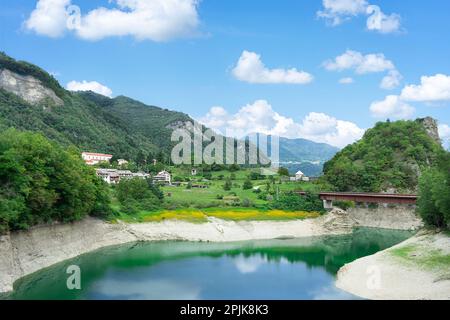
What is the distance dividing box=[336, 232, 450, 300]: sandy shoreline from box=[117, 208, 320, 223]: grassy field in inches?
884

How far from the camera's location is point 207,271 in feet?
125

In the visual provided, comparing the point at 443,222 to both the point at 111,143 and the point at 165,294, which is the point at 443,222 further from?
the point at 111,143

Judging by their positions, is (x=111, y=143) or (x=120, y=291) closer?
(x=120, y=291)

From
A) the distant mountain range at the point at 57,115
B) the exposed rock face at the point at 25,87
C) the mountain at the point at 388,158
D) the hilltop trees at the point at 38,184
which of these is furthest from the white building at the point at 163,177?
the exposed rock face at the point at 25,87

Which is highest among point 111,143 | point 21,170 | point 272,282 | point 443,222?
point 111,143

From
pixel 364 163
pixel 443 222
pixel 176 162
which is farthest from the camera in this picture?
pixel 176 162

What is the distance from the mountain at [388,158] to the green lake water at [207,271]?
85.6ft

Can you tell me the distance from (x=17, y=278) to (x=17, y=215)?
181 inches

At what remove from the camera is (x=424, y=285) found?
95.5ft

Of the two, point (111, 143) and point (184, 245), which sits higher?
point (111, 143)

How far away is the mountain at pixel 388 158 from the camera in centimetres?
8194

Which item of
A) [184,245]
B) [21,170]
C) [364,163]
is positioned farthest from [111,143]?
[21,170]

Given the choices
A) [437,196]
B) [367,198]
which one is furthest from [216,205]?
[437,196]

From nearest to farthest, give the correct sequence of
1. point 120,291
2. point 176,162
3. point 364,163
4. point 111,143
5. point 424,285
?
1. point 424,285
2. point 120,291
3. point 364,163
4. point 176,162
5. point 111,143
